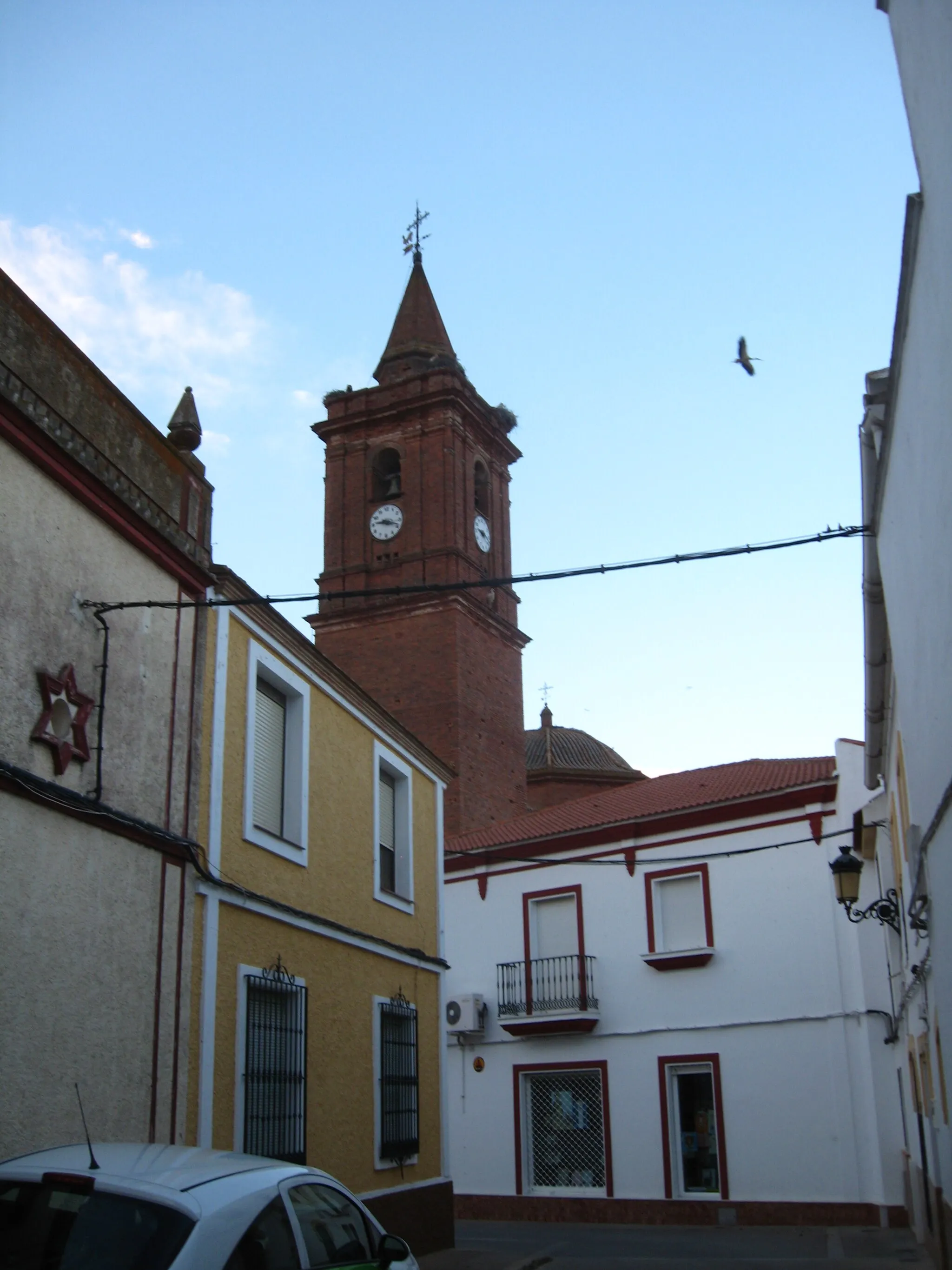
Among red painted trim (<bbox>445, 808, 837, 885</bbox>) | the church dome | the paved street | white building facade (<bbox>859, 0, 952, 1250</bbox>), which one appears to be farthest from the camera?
the church dome

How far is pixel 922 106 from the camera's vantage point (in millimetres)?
6719

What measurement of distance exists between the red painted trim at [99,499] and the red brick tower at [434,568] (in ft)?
65.9

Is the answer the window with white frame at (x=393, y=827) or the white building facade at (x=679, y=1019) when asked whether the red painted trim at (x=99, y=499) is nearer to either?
the window with white frame at (x=393, y=827)

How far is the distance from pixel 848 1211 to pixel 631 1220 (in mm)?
3248

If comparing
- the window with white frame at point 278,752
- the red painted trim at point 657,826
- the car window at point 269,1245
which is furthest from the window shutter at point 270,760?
the red painted trim at point 657,826

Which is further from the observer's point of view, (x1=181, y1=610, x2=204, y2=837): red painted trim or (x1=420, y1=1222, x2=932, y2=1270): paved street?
(x1=420, y1=1222, x2=932, y2=1270): paved street

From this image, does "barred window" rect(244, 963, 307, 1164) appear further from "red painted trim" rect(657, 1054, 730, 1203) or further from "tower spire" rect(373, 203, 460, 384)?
"tower spire" rect(373, 203, 460, 384)

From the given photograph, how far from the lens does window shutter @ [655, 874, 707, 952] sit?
786 inches

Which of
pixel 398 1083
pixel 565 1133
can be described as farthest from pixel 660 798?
pixel 398 1083

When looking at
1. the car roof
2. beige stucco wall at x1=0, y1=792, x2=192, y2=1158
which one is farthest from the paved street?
the car roof

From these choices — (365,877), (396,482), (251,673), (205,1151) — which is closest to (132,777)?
(251,673)

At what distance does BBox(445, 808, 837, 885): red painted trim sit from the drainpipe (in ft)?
16.8

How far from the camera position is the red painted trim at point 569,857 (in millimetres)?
19734

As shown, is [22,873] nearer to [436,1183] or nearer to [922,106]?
[922,106]
